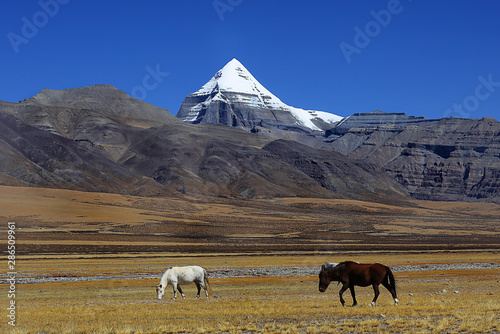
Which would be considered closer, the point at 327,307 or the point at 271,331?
the point at 271,331

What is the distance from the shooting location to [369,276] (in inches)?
781

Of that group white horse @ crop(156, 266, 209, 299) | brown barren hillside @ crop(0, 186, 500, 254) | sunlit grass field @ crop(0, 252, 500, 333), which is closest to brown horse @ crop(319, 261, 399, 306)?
sunlit grass field @ crop(0, 252, 500, 333)

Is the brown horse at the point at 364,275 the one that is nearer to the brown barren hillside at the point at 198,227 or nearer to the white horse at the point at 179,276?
the white horse at the point at 179,276

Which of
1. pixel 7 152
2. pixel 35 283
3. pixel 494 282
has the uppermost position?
pixel 7 152

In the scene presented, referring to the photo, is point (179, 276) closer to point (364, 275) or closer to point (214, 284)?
point (364, 275)

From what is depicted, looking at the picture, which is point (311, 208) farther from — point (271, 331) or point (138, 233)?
point (271, 331)

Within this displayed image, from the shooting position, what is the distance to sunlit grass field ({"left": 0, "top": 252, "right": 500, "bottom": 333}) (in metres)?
16.0

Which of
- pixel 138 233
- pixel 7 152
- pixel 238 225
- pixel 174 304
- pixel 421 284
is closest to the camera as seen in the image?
pixel 174 304

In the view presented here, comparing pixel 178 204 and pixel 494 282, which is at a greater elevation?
pixel 178 204

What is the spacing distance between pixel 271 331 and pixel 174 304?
7.54 metres

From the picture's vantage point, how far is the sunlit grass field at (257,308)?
16.0m

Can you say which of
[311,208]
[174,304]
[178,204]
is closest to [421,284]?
[174,304]

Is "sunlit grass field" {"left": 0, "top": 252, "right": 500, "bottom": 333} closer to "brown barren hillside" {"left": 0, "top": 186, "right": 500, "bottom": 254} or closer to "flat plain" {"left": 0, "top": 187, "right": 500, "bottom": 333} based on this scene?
"flat plain" {"left": 0, "top": 187, "right": 500, "bottom": 333}

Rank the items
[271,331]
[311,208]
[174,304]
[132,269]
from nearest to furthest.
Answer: [271,331] → [174,304] → [132,269] → [311,208]
